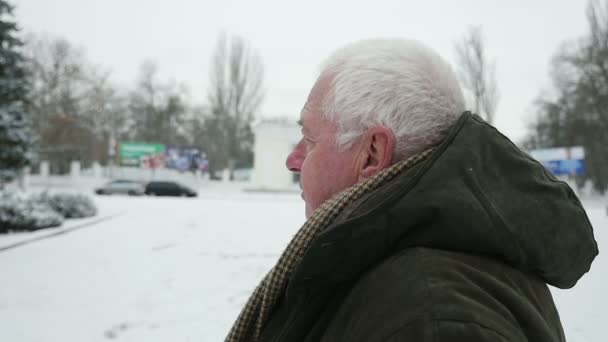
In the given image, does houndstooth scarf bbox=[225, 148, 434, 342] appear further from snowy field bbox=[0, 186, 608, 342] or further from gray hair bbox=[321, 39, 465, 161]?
snowy field bbox=[0, 186, 608, 342]

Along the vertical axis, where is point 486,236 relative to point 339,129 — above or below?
below

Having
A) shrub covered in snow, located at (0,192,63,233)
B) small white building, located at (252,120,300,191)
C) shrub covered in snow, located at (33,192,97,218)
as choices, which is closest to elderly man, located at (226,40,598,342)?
shrub covered in snow, located at (0,192,63,233)

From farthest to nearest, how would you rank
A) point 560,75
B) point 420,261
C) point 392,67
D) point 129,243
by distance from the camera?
point 560,75 → point 129,243 → point 392,67 → point 420,261

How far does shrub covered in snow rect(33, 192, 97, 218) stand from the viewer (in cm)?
1484

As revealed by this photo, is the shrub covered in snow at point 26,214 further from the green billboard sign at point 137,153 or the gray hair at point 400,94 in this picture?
the green billboard sign at point 137,153

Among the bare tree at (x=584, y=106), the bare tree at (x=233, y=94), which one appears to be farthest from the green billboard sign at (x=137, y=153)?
the bare tree at (x=584, y=106)

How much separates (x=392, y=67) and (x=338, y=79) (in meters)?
0.16

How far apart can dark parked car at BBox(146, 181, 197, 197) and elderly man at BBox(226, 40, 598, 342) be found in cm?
2956

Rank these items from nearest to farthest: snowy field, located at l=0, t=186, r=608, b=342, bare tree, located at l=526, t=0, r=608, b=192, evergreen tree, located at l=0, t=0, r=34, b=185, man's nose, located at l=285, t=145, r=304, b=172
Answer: man's nose, located at l=285, t=145, r=304, b=172 < snowy field, located at l=0, t=186, r=608, b=342 < evergreen tree, located at l=0, t=0, r=34, b=185 < bare tree, located at l=526, t=0, r=608, b=192

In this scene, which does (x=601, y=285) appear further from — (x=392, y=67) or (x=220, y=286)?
(x=392, y=67)

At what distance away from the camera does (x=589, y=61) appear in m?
31.5

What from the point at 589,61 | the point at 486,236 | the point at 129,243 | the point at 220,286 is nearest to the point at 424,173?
the point at 486,236

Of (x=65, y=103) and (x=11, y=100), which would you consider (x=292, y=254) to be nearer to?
(x=11, y=100)

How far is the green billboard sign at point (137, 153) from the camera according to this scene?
37.2 meters
